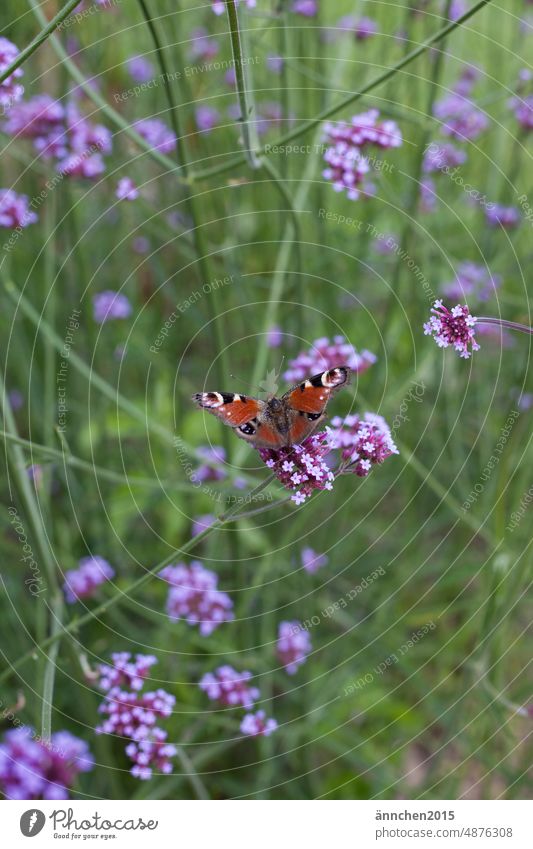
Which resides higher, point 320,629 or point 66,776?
point 320,629

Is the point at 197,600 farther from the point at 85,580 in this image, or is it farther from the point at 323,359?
the point at 323,359

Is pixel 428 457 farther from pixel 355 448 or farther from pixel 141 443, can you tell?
pixel 355 448

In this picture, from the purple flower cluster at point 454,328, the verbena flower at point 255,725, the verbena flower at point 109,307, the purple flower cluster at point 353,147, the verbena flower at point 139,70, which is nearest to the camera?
the purple flower cluster at point 454,328

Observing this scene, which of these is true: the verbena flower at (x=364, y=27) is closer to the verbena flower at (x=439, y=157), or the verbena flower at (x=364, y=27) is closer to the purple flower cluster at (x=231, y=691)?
the verbena flower at (x=439, y=157)

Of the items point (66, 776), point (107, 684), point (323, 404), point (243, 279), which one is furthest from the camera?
point (243, 279)

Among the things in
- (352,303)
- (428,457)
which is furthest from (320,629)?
(352,303)

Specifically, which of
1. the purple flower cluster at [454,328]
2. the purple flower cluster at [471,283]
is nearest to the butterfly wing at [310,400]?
the purple flower cluster at [454,328]

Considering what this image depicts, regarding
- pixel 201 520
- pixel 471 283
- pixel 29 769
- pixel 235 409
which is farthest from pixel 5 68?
pixel 471 283
